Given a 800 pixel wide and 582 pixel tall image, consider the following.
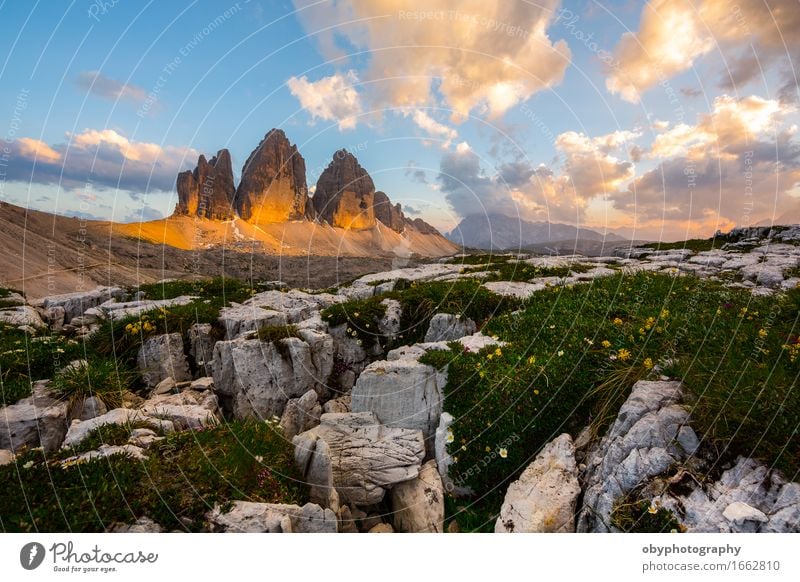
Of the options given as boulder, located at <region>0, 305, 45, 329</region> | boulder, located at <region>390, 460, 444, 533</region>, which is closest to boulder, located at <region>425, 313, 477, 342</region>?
boulder, located at <region>390, 460, 444, 533</region>

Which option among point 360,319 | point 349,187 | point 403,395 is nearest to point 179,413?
point 403,395

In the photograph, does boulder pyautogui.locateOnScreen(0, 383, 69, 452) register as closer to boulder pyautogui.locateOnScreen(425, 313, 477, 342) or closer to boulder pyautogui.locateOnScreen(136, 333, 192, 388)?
boulder pyautogui.locateOnScreen(136, 333, 192, 388)

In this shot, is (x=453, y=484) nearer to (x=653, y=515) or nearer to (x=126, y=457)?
(x=653, y=515)

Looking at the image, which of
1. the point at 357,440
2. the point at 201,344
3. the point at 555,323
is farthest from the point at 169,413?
the point at 555,323

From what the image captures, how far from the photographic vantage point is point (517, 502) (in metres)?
4.82

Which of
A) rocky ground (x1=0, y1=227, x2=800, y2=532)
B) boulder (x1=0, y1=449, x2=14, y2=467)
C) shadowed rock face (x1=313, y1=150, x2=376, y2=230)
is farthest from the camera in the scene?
shadowed rock face (x1=313, y1=150, x2=376, y2=230)

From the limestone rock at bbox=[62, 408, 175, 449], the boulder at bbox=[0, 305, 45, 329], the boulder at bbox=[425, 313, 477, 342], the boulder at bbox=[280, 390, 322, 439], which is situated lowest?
the boulder at bbox=[280, 390, 322, 439]

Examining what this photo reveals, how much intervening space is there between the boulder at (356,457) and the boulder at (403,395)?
271 mm

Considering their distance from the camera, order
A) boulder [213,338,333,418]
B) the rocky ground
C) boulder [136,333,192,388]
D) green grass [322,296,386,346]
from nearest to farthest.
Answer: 1. the rocky ground
2. boulder [213,338,333,418]
3. boulder [136,333,192,388]
4. green grass [322,296,386,346]

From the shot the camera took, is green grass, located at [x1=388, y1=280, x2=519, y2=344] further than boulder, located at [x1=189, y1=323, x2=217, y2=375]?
Yes

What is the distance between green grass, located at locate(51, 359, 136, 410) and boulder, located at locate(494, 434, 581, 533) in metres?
7.38

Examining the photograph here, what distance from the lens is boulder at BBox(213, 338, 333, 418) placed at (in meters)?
8.53

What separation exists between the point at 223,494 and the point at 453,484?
3.54 meters

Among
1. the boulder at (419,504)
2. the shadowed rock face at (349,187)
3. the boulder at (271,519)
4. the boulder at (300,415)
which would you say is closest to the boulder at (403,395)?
the boulder at (300,415)
